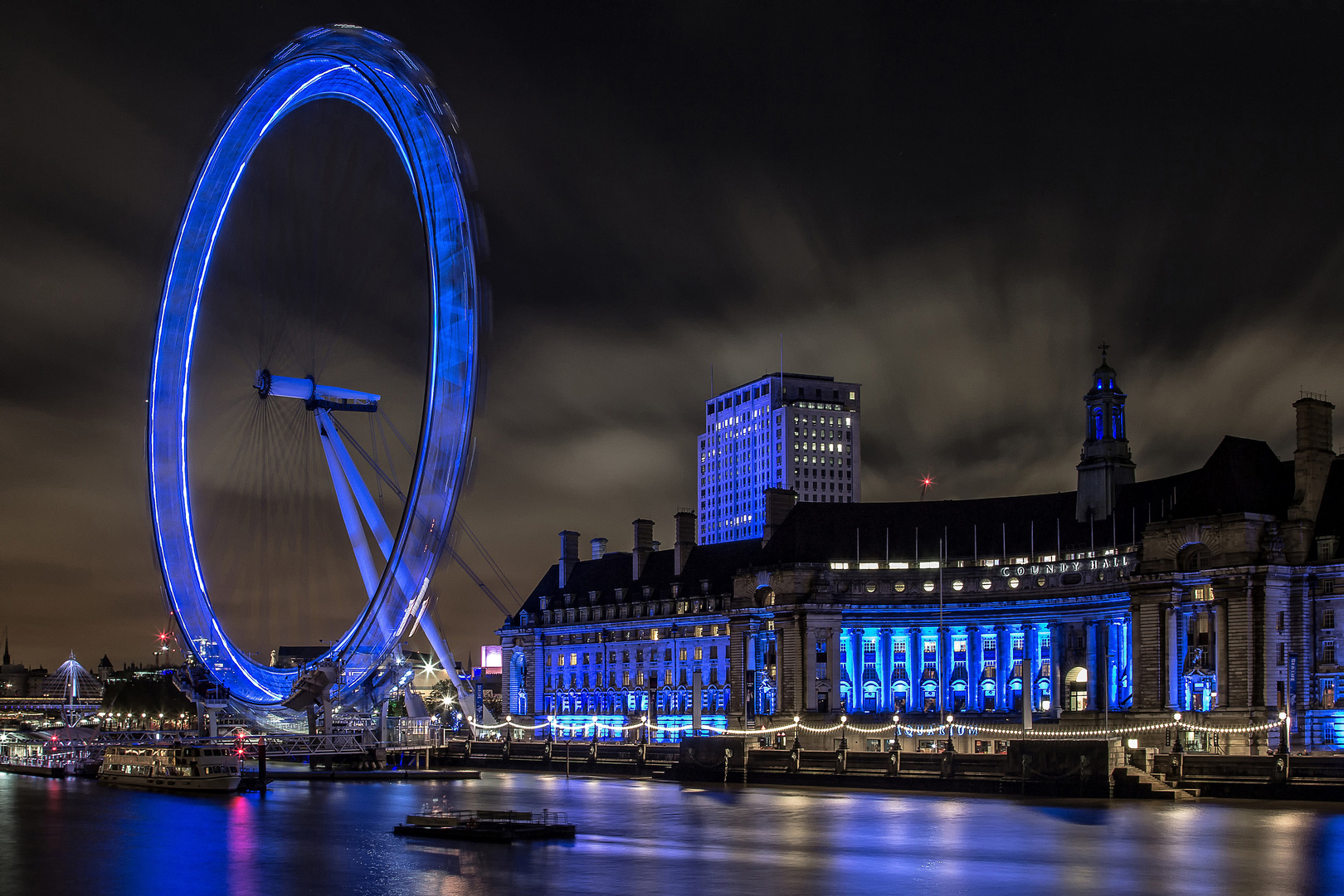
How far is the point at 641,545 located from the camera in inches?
6112

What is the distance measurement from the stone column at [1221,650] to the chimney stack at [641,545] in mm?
68666

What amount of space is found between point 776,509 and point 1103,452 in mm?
31722

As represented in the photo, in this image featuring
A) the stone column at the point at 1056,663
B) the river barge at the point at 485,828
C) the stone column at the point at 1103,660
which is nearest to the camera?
the river barge at the point at 485,828

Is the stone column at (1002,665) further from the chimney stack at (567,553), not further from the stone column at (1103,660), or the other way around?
the chimney stack at (567,553)

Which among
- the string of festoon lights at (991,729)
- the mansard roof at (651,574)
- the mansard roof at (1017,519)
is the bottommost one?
the string of festoon lights at (991,729)

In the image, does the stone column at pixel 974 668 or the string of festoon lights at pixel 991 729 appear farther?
the stone column at pixel 974 668

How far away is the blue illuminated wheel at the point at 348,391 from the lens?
→ 64.4m

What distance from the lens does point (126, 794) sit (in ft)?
253

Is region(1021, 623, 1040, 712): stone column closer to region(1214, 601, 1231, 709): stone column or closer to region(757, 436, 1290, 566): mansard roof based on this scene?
region(757, 436, 1290, 566): mansard roof

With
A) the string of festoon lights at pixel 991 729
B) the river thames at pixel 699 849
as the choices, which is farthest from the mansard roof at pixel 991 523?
the river thames at pixel 699 849

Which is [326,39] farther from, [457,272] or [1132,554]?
[1132,554]

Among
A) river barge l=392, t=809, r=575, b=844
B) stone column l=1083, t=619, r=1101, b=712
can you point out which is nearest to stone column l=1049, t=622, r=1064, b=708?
stone column l=1083, t=619, r=1101, b=712

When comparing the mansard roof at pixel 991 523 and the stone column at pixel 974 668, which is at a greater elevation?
the mansard roof at pixel 991 523

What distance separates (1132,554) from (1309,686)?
18.4 meters
